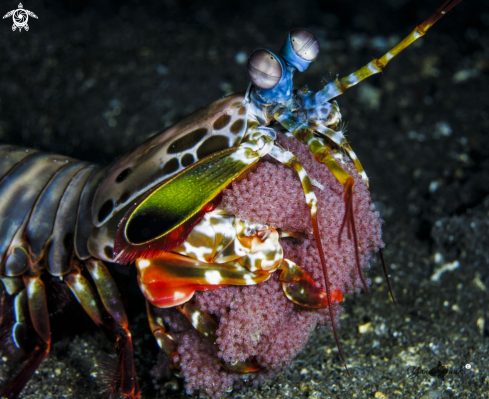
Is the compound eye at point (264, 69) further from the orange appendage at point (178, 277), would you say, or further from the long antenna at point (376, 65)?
the orange appendage at point (178, 277)

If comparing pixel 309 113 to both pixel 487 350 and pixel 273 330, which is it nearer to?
pixel 273 330

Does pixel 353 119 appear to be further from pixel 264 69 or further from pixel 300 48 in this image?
pixel 264 69

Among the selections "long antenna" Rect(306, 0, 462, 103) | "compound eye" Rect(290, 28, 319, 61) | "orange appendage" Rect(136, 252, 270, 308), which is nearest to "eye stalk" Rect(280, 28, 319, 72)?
"compound eye" Rect(290, 28, 319, 61)

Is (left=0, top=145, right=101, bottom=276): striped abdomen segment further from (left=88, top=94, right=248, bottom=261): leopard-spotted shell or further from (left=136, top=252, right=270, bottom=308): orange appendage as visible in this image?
(left=136, top=252, right=270, bottom=308): orange appendage

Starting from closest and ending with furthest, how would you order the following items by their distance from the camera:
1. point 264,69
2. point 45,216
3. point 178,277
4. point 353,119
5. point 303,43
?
point 264,69 → point 303,43 → point 178,277 → point 45,216 → point 353,119

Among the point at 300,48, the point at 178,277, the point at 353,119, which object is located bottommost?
the point at 353,119

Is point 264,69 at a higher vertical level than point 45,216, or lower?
higher

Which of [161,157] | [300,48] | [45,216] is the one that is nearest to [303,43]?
[300,48]
